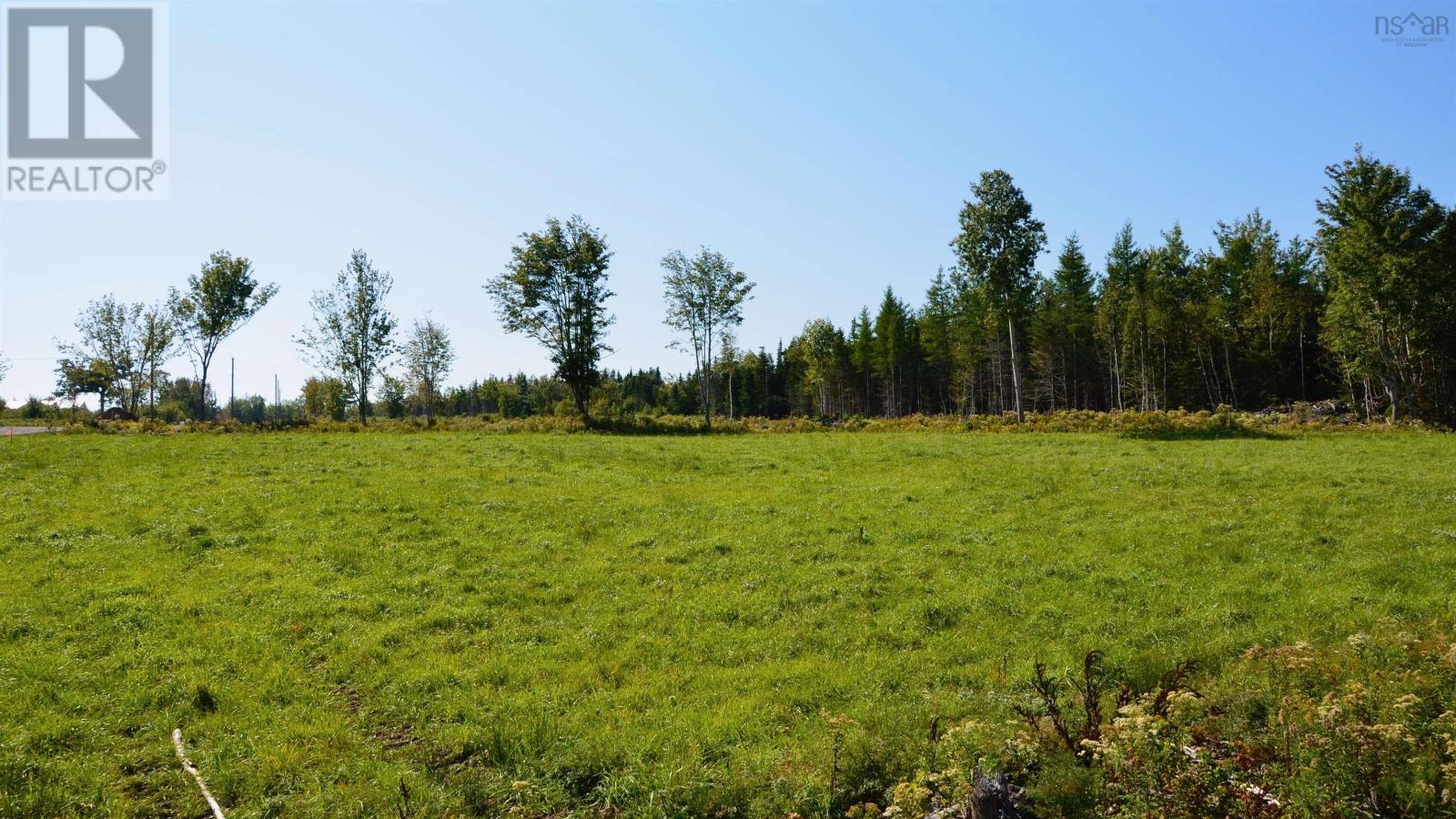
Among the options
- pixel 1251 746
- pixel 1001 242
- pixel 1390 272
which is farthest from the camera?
pixel 1001 242

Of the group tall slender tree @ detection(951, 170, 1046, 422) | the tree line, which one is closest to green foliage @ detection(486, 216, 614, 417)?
the tree line

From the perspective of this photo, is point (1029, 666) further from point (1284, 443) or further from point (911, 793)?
point (1284, 443)

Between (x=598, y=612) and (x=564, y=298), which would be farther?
(x=564, y=298)

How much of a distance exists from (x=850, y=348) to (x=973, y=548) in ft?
265

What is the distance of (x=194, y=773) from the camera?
21.3 feet

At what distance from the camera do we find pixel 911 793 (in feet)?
17.2

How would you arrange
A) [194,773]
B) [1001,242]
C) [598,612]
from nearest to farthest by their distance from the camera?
[194,773] → [598,612] → [1001,242]

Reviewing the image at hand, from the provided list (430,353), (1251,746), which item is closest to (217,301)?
(430,353)

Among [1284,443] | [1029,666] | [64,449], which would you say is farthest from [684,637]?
[1284,443]

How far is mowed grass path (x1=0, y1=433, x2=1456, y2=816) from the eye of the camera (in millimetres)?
6766

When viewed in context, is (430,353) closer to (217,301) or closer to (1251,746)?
(217,301)

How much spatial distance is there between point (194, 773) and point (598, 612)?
562 cm

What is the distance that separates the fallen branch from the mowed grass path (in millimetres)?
104

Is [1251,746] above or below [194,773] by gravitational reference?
above
